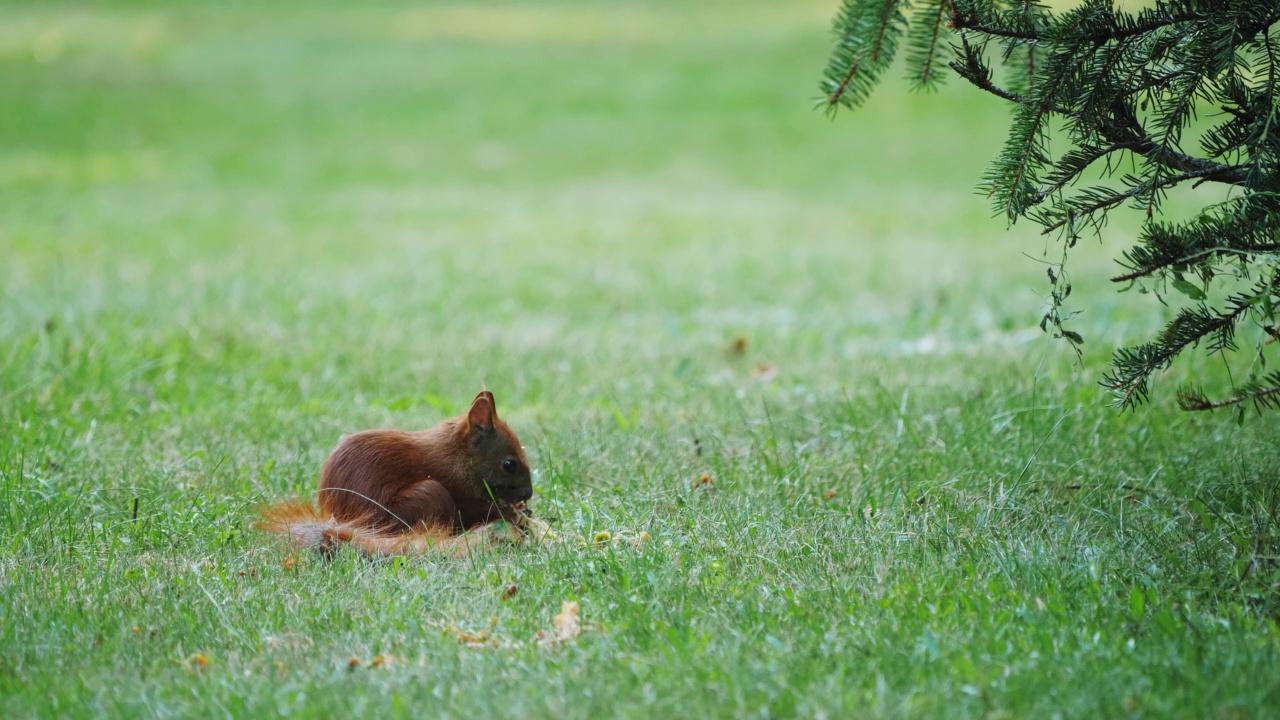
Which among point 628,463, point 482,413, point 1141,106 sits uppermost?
point 1141,106

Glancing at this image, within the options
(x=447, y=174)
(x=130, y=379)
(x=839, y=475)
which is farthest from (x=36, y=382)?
(x=447, y=174)

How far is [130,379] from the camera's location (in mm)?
5121

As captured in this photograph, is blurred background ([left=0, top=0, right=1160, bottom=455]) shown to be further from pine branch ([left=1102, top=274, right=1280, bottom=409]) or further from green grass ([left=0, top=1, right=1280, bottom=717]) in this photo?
pine branch ([left=1102, top=274, right=1280, bottom=409])

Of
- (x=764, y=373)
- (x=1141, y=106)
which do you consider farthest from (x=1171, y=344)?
(x=764, y=373)

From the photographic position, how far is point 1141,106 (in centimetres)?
296

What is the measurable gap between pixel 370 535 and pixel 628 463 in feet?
3.27

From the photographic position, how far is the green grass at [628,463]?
2480mm

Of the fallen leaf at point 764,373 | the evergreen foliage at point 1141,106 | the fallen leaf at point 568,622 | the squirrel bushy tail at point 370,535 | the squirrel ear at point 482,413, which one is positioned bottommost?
the squirrel bushy tail at point 370,535

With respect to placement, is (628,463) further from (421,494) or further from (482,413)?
(421,494)

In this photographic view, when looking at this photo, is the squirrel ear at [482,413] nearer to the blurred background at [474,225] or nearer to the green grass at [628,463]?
the green grass at [628,463]

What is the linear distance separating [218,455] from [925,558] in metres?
2.39

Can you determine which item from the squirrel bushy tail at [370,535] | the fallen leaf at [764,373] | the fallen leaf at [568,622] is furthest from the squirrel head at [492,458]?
the fallen leaf at [764,373]

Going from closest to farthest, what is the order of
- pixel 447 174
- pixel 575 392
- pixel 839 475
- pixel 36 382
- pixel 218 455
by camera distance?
pixel 839 475 < pixel 218 455 < pixel 36 382 < pixel 575 392 < pixel 447 174

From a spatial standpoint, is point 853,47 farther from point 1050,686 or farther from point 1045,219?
point 1050,686
